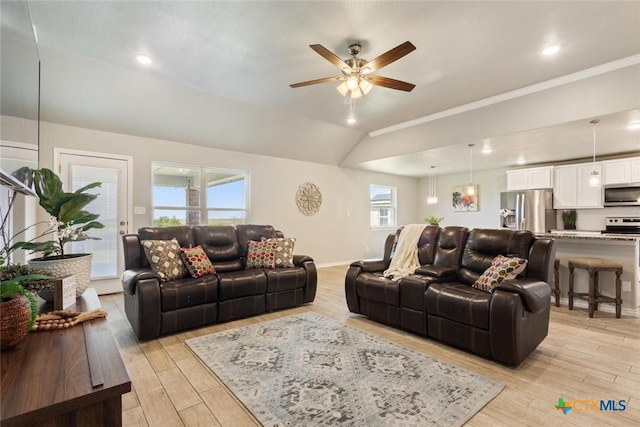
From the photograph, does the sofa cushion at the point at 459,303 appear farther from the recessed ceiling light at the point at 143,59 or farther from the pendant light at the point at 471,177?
the recessed ceiling light at the point at 143,59

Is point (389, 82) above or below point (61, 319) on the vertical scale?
above

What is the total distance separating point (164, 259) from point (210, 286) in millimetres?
568

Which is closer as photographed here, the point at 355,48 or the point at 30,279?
the point at 30,279

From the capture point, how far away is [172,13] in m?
2.44

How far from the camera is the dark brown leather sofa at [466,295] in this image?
2.32 metres

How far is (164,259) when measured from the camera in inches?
124

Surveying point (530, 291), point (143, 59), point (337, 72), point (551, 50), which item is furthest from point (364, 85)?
point (143, 59)

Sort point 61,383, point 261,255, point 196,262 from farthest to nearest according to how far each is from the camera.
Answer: point 261,255
point 196,262
point 61,383

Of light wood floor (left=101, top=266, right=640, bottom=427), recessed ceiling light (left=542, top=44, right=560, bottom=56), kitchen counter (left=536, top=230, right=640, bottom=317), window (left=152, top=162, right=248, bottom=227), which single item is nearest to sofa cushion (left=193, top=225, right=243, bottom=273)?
light wood floor (left=101, top=266, right=640, bottom=427)

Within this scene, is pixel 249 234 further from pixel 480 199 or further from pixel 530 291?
pixel 480 199

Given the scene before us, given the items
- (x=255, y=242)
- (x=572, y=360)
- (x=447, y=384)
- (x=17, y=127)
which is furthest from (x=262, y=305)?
(x=572, y=360)

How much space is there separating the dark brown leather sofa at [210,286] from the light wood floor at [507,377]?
157 millimetres

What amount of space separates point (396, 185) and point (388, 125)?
10.7 feet

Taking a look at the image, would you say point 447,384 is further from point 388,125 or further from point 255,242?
point 388,125
